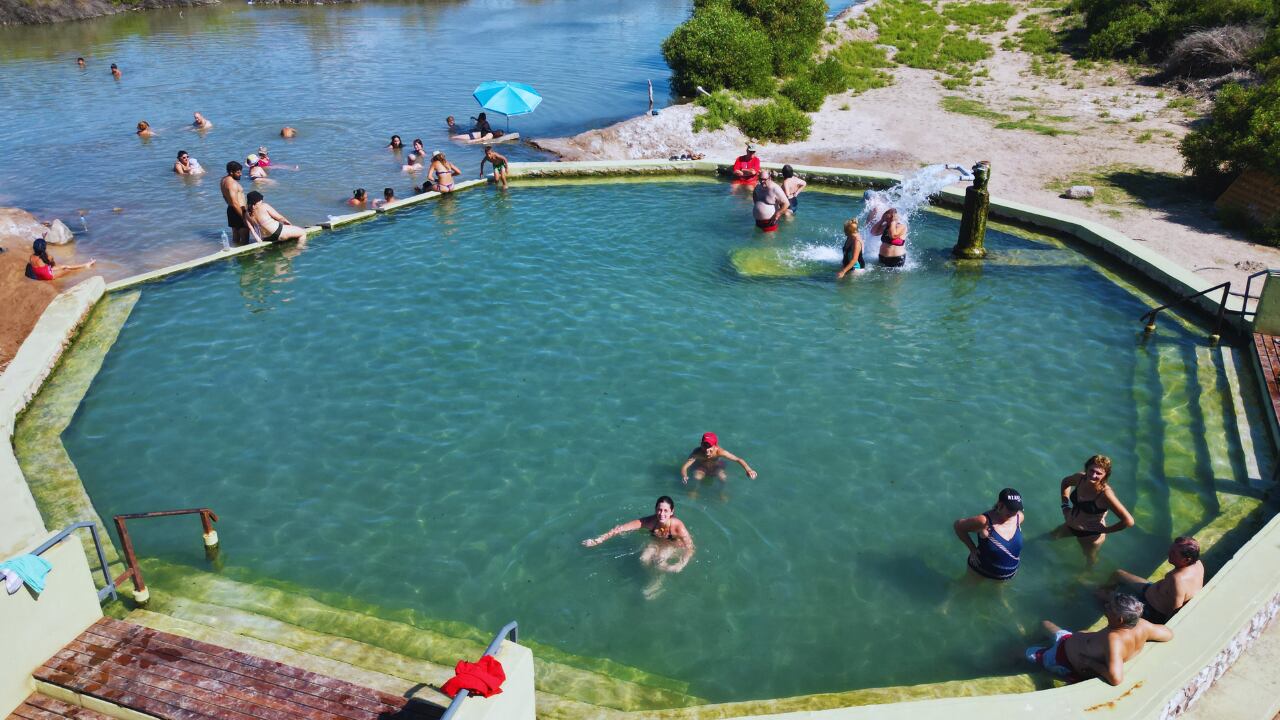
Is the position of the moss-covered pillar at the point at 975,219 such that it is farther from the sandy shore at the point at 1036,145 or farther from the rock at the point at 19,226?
the rock at the point at 19,226

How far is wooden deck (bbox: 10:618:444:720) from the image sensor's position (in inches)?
279

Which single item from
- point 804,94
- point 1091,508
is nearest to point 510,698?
point 1091,508

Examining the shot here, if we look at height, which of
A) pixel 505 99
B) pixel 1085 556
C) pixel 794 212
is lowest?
pixel 1085 556

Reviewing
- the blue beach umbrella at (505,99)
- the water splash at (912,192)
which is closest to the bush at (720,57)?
the blue beach umbrella at (505,99)

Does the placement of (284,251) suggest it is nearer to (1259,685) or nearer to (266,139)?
(266,139)

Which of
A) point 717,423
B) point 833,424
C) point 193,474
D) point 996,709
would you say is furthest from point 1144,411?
point 193,474

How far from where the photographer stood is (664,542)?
9.55 metres

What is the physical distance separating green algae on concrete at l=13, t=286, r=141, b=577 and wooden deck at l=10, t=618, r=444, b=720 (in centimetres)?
182

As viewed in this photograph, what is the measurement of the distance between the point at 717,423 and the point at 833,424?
5.37 ft

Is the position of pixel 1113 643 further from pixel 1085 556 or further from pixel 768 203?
pixel 768 203

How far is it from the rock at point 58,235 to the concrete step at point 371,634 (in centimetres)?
1429

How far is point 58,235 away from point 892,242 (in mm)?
18966

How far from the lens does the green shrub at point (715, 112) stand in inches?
1072

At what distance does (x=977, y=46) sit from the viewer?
40.3 meters
